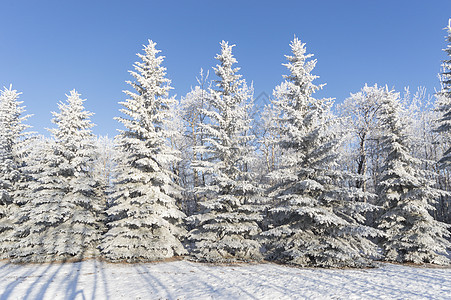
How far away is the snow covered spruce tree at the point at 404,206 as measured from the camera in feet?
43.8

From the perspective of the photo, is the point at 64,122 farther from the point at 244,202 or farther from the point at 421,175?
the point at 421,175

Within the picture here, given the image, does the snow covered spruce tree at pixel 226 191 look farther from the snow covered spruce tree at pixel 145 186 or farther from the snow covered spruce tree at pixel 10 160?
the snow covered spruce tree at pixel 10 160

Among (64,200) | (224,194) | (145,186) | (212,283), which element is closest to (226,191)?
(224,194)

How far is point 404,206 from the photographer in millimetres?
14086

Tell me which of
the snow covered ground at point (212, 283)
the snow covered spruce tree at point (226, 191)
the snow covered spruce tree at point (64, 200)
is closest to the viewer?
the snow covered ground at point (212, 283)

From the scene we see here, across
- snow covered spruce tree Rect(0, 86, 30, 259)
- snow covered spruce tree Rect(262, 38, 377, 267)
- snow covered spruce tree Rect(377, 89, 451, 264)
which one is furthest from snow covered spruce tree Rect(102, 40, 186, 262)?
snow covered spruce tree Rect(377, 89, 451, 264)

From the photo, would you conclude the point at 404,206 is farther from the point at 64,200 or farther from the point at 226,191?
the point at 64,200

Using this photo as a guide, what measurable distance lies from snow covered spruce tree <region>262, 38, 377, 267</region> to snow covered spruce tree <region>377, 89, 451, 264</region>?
269cm

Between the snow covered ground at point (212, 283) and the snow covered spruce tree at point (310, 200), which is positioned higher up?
the snow covered spruce tree at point (310, 200)

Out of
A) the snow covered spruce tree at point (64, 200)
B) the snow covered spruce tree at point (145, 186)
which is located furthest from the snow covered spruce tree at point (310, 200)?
the snow covered spruce tree at point (64, 200)

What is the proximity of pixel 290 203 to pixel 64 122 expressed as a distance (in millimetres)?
14095

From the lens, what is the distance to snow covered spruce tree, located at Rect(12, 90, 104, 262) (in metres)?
13.7

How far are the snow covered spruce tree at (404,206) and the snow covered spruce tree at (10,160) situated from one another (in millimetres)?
21384

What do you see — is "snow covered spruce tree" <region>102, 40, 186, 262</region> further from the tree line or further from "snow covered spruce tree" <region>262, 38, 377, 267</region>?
"snow covered spruce tree" <region>262, 38, 377, 267</region>
